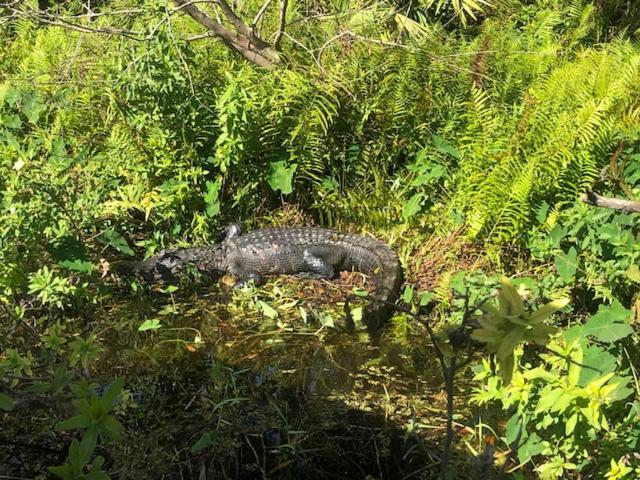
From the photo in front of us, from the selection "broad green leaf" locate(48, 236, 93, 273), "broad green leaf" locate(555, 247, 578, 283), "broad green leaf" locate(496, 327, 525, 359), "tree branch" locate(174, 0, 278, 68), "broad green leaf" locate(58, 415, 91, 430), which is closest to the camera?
"broad green leaf" locate(496, 327, 525, 359)

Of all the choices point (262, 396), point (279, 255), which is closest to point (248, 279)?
point (279, 255)

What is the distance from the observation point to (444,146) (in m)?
4.85

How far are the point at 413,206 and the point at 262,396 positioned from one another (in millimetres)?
2031

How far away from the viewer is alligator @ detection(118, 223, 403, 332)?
4719mm

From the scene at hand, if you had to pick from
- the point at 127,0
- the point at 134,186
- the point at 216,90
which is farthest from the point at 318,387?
the point at 127,0

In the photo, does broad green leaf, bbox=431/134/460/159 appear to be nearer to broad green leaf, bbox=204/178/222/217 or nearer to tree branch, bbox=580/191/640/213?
broad green leaf, bbox=204/178/222/217

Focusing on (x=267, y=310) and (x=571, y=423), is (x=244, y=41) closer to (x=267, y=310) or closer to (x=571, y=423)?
(x=267, y=310)

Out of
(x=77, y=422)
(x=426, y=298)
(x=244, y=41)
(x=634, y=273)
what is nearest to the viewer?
(x=77, y=422)

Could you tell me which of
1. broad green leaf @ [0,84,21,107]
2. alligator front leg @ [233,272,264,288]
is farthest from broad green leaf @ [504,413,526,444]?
broad green leaf @ [0,84,21,107]

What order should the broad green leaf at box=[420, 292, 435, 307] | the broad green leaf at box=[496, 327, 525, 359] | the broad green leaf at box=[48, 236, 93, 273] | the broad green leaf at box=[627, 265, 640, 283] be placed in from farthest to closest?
the broad green leaf at box=[420, 292, 435, 307] < the broad green leaf at box=[48, 236, 93, 273] < the broad green leaf at box=[627, 265, 640, 283] < the broad green leaf at box=[496, 327, 525, 359]

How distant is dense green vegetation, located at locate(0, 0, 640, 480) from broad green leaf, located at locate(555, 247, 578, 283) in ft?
0.04

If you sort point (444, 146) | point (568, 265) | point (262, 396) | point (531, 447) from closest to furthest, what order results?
1. point (531, 447)
2. point (262, 396)
3. point (568, 265)
4. point (444, 146)

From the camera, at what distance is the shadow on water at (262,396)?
2.97 m

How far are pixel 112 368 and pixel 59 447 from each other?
0.80m
